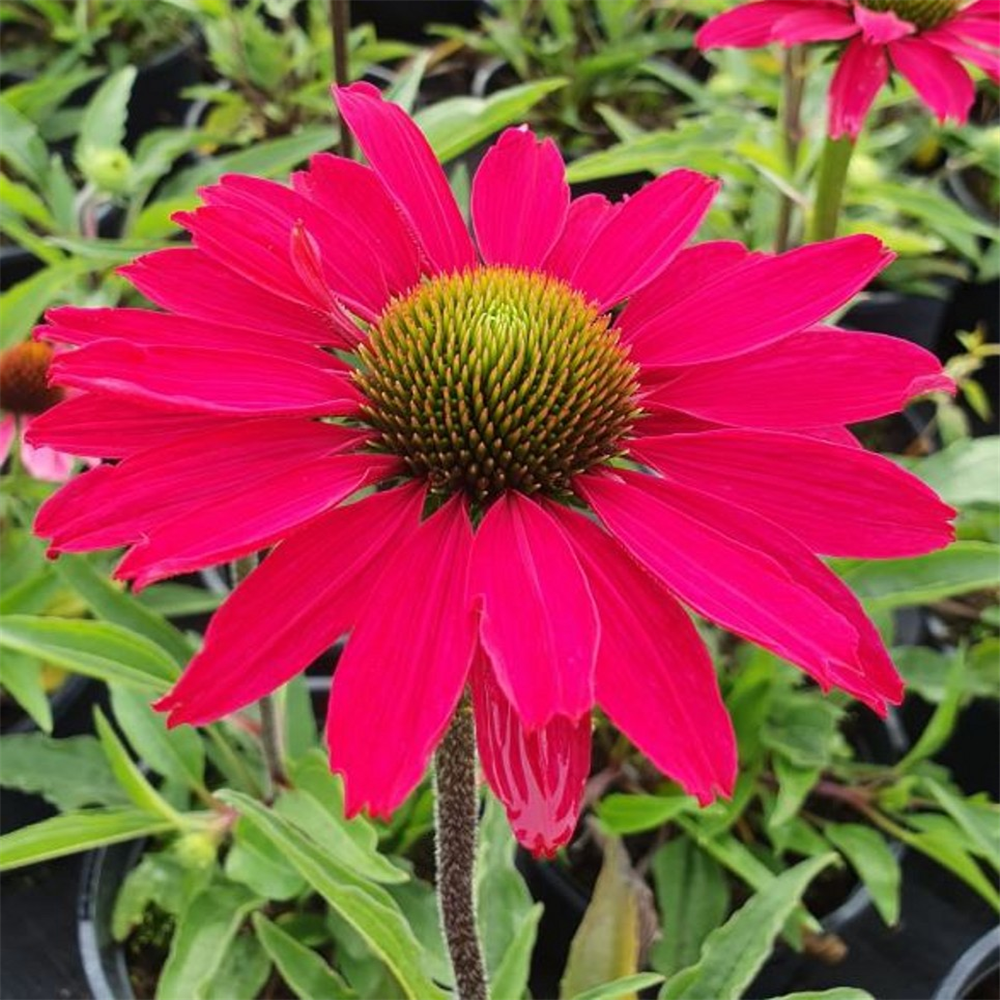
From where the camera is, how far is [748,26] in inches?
30.1

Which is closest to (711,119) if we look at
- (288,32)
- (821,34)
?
(821,34)

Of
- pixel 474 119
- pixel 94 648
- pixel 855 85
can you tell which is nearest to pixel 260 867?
pixel 94 648

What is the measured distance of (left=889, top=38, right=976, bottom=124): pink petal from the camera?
0.73m

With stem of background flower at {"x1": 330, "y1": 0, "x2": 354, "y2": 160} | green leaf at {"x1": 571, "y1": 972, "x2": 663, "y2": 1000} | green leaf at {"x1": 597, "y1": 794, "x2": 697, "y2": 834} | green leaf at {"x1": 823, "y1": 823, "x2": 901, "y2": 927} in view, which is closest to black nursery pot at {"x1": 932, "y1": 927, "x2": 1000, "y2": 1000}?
green leaf at {"x1": 823, "y1": 823, "x2": 901, "y2": 927}

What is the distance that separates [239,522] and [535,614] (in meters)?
0.09

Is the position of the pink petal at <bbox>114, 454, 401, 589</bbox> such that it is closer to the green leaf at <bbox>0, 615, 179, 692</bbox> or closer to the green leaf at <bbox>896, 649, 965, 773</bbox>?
the green leaf at <bbox>0, 615, 179, 692</bbox>

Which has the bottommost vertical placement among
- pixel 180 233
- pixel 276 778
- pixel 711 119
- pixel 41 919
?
pixel 41 919

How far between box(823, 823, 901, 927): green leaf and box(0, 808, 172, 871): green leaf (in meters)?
0.43

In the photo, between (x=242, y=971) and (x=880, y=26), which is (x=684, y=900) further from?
(x=880, y=26)

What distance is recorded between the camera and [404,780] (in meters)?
0.33

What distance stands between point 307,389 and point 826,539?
19 cm

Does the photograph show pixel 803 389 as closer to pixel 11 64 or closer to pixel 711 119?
pixel 711 119

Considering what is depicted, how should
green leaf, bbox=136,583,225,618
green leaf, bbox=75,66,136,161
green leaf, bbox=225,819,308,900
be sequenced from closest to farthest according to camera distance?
1. green leaf, bbox=225,819,308,900
2. green leaf, bbox=136,583,225,618
3. green leaf, bbox=75,66,136,161

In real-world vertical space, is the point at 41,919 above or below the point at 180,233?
below
